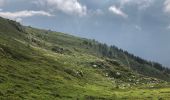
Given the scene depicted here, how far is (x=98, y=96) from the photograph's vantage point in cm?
11938

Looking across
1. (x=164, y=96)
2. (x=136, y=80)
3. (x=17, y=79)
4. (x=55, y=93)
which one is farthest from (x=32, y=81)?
(x=136, y=80)

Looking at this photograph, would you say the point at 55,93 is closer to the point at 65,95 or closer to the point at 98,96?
the point at 65,95

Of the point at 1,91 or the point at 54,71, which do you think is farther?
the point at 54,71

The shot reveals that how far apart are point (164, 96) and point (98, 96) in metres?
21.9

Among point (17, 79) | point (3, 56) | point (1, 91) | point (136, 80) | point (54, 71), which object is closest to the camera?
point (1, 91)

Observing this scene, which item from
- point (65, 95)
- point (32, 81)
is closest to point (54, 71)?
point (32, 81)

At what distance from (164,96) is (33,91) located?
42.3 meters

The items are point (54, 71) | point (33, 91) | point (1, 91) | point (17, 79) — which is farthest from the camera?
point (54, 71)

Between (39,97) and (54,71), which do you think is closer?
(39,97)

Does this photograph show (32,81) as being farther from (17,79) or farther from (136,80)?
(136,80)

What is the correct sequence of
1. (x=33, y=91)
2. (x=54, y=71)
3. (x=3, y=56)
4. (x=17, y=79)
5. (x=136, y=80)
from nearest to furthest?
(x=33, y=91), (x=17, y=79), (x=3, y=56), (x=54, y=71), (x=136, y=80)

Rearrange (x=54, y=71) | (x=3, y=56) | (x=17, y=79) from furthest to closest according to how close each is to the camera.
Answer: (x=54, y=71) → (x=3, y=56) → (x=17, y=79)

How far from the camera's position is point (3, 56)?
466 ft

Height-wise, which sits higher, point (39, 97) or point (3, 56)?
point (3, 56)
